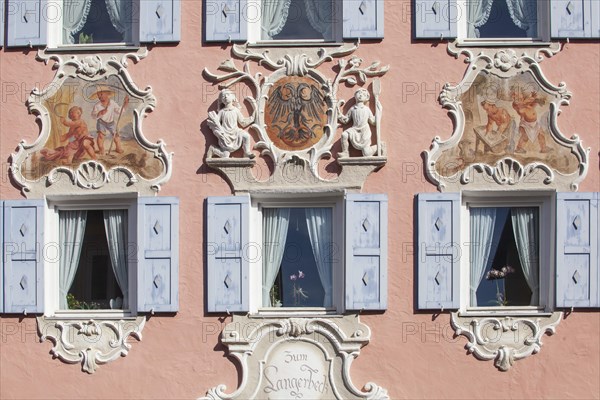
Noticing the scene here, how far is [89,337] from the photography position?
1895 centimetres

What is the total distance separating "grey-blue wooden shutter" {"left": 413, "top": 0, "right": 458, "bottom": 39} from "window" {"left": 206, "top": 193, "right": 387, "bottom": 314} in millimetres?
1971

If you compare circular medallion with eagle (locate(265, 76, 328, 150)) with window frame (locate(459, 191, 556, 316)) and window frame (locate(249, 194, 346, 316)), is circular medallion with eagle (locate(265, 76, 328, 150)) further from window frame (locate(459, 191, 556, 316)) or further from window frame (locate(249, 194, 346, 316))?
window frame (locate(459, 191, 556, 316))

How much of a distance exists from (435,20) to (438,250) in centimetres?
263

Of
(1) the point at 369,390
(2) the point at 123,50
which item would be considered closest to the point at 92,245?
(2) the point at 123,50

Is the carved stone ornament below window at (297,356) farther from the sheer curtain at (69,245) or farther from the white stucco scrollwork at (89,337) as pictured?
the sheer curtain at (69,245)

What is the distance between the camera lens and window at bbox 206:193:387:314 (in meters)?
18.8

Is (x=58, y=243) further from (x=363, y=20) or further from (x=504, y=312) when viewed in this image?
(x=504, y=312)

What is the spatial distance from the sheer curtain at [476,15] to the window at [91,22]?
3342 mm

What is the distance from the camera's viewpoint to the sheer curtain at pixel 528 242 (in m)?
19.0

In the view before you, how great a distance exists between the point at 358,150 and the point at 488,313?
233 cm

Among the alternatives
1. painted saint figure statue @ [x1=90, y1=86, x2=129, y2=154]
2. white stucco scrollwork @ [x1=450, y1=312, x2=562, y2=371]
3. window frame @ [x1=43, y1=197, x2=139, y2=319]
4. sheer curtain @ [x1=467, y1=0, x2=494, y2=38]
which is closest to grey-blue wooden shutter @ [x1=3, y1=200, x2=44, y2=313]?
window frame @ [x1=43, y1=197, x2=139, y2=319]

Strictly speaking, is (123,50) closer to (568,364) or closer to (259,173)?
(259,173)

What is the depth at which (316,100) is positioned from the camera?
19141 millimetres

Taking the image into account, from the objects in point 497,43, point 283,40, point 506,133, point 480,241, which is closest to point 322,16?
point 283,40
